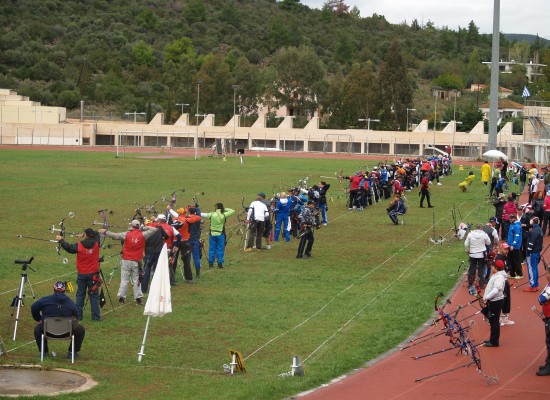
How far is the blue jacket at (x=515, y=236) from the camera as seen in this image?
24.5m

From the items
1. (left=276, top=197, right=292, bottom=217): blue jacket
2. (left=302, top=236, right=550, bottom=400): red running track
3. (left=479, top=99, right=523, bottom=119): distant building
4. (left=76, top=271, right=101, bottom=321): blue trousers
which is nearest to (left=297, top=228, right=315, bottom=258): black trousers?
(left=276, top=197, right=292, bottom=217): blue jacket

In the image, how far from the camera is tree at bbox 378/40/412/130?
396 ft

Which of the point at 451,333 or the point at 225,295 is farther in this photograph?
the point at 225,295

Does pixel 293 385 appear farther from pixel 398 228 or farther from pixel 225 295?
pixel 398 228

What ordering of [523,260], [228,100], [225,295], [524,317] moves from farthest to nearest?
1. [228,100]
2. [523,260]
3. [225,295]
4. [524,317]

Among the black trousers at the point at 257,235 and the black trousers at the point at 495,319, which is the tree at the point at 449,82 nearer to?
the black trousers at the point at 257,235

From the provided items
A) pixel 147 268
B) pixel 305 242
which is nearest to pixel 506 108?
pixel 305 242

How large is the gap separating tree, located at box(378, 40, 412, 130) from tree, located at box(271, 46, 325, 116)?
1579 cm

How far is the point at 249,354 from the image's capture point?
17609mm

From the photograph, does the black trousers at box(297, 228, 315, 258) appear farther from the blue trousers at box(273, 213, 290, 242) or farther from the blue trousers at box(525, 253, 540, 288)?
the blue trousers at box(525, 253, 540, 288)

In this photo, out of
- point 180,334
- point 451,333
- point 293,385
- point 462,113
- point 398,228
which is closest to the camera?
point 293,385

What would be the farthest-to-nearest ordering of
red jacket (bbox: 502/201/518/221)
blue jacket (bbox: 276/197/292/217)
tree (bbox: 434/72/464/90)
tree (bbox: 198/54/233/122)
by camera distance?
tree (bbox: 434/72/464/90)
tree (bbox: 198/54/233/122)
blue jacket (bbox: 276/197/292/217)
red jacket (bbox: 502/201/518/221)

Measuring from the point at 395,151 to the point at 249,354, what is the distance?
89.5 meters

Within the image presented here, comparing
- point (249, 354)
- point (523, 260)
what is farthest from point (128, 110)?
point (249, 354)
